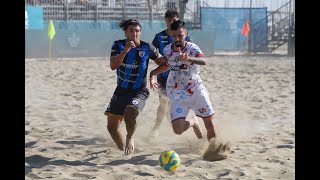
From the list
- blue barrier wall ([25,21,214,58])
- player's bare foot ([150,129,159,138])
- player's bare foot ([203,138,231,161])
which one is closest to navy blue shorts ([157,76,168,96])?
player's bare foot ([150,129,159,138])

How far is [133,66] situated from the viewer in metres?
6.51

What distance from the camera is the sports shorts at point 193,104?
636cm

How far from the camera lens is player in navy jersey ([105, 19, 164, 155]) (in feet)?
21.1

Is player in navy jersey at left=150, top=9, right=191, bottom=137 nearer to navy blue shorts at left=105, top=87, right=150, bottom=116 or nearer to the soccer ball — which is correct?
navy blue shorts at left=105, top=87, right=150, bottom=116

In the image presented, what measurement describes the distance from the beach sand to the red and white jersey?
28.8 inches

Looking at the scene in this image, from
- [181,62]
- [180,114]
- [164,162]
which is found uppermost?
[181,62]

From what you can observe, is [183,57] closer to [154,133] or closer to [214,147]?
[214,147]

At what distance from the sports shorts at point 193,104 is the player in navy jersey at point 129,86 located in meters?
0.43

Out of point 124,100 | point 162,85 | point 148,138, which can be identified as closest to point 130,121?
point 124,100
